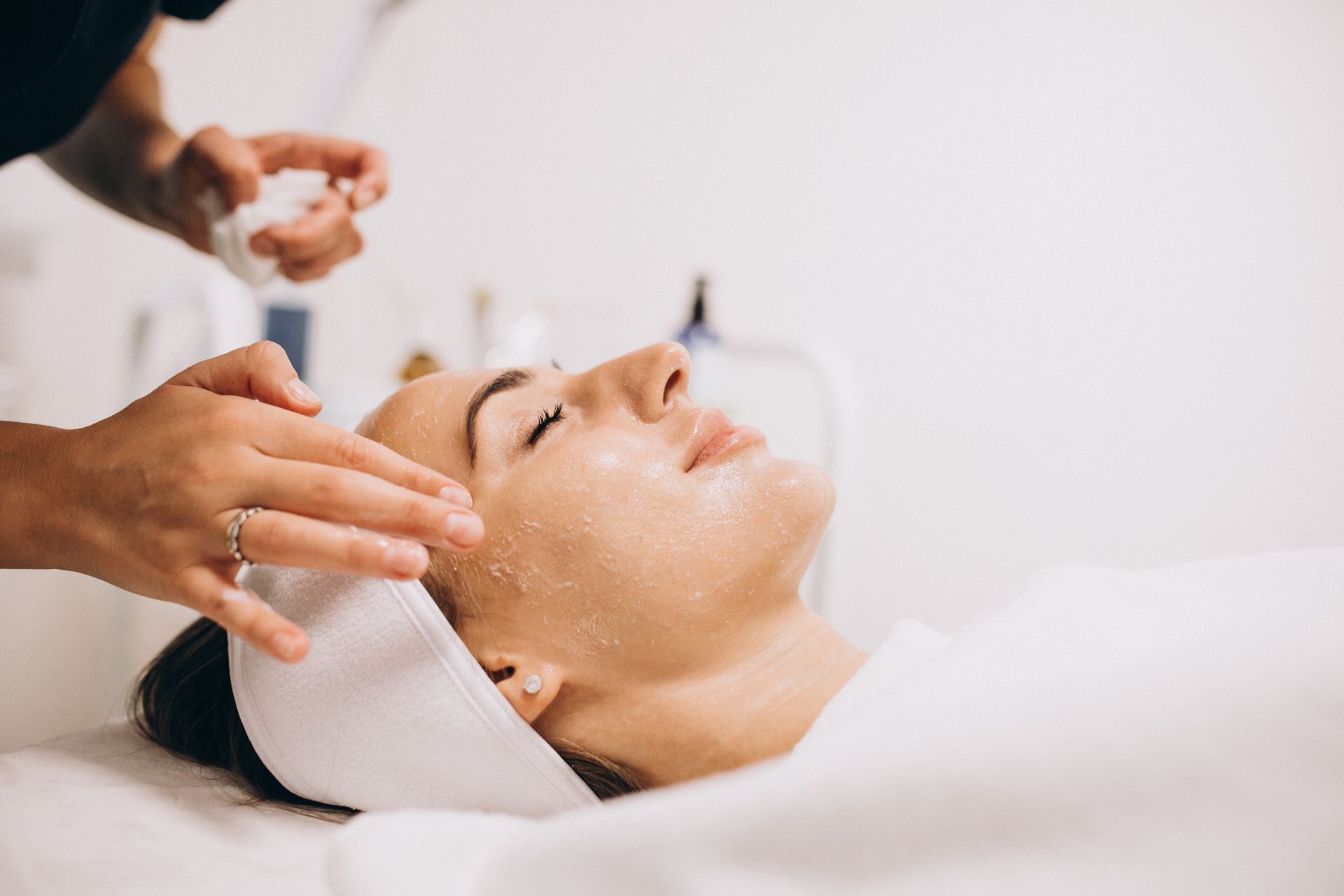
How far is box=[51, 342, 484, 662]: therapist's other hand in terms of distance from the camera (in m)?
0.61

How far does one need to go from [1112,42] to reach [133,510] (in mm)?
2080

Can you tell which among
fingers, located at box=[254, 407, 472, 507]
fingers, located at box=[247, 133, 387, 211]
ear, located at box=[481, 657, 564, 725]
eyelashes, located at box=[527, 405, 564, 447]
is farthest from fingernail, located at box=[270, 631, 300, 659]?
fingers, located at box=[247, 133, 387, 211]

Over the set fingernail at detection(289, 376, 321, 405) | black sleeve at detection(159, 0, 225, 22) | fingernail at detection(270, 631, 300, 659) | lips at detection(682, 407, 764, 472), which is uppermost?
black sleeve at detection(159, 0, 225, 22)

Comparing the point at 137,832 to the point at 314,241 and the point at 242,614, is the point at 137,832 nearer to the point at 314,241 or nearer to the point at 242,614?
the point at 242,614

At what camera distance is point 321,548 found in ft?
1.99

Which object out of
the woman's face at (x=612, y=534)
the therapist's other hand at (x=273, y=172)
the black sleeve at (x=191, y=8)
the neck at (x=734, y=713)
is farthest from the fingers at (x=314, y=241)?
the neck at (x=734, y=713)

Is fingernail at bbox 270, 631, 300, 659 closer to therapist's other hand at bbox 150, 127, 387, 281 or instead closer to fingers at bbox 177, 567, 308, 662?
fingers at bbox 177, 567, 308, 662

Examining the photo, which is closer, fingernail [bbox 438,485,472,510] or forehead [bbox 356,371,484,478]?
fingernail [bbox 438,485,472,510]

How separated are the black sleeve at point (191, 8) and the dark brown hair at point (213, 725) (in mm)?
808

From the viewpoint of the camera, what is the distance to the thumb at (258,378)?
710 millimetres

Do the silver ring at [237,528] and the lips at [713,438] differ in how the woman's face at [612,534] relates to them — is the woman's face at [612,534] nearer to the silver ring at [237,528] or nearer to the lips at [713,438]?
the lips at [713,438]

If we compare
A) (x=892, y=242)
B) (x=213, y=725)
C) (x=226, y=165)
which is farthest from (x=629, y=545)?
(x=892, y=242)

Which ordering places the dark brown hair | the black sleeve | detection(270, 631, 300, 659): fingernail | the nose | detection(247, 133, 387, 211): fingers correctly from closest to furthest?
detection(270, 631, 300, 659): fingernail
the dark brown hair
the nose
the black sleeve
detection(247, 133, 387, 211): fingers

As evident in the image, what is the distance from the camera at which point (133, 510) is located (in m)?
0.65
